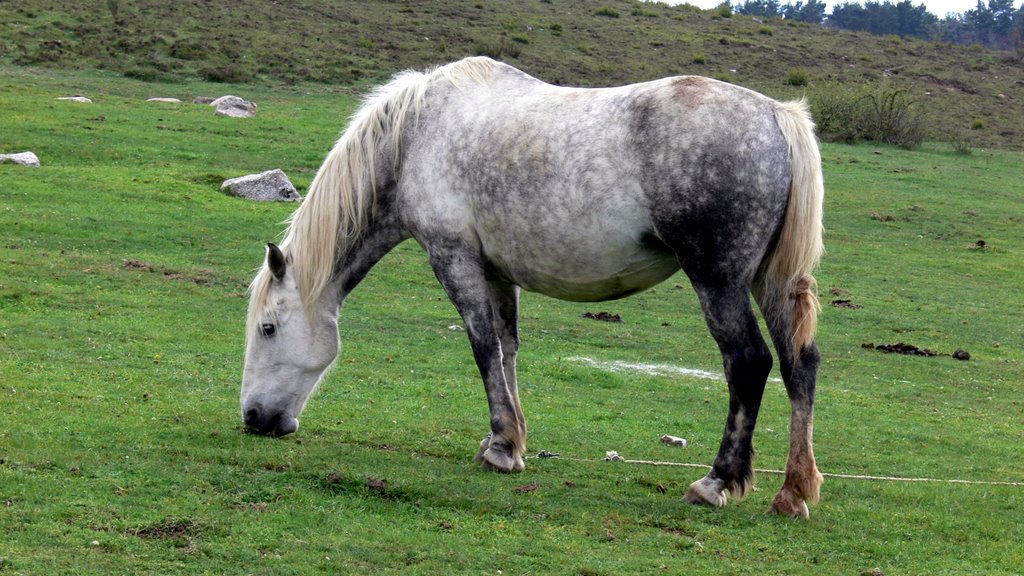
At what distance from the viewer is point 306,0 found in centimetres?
A: 4397

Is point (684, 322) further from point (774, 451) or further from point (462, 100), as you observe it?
point (462, 100)

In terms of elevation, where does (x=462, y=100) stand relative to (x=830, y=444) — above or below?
above

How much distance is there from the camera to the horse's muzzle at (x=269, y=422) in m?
7.16

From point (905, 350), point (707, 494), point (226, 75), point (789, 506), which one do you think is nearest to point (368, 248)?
point (707, 494)

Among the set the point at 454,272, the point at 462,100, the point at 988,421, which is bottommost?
the point at 988,421

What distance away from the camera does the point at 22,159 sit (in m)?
18.4

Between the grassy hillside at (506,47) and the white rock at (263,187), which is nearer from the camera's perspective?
the white rock at (263,187)

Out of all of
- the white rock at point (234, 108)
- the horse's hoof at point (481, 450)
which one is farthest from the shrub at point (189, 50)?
the horse's hoof at point (481, 450)

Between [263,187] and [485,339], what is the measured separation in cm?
1236

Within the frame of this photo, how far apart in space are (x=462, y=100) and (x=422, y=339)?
5.18 m

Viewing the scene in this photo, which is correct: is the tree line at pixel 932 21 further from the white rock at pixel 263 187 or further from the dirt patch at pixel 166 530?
the dirt patch at pixel 166 530

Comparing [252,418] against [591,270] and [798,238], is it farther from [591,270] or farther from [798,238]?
[798,238]

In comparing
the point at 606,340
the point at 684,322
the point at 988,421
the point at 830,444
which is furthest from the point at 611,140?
the point at 684,322

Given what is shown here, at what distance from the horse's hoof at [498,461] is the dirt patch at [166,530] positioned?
2133 mm
